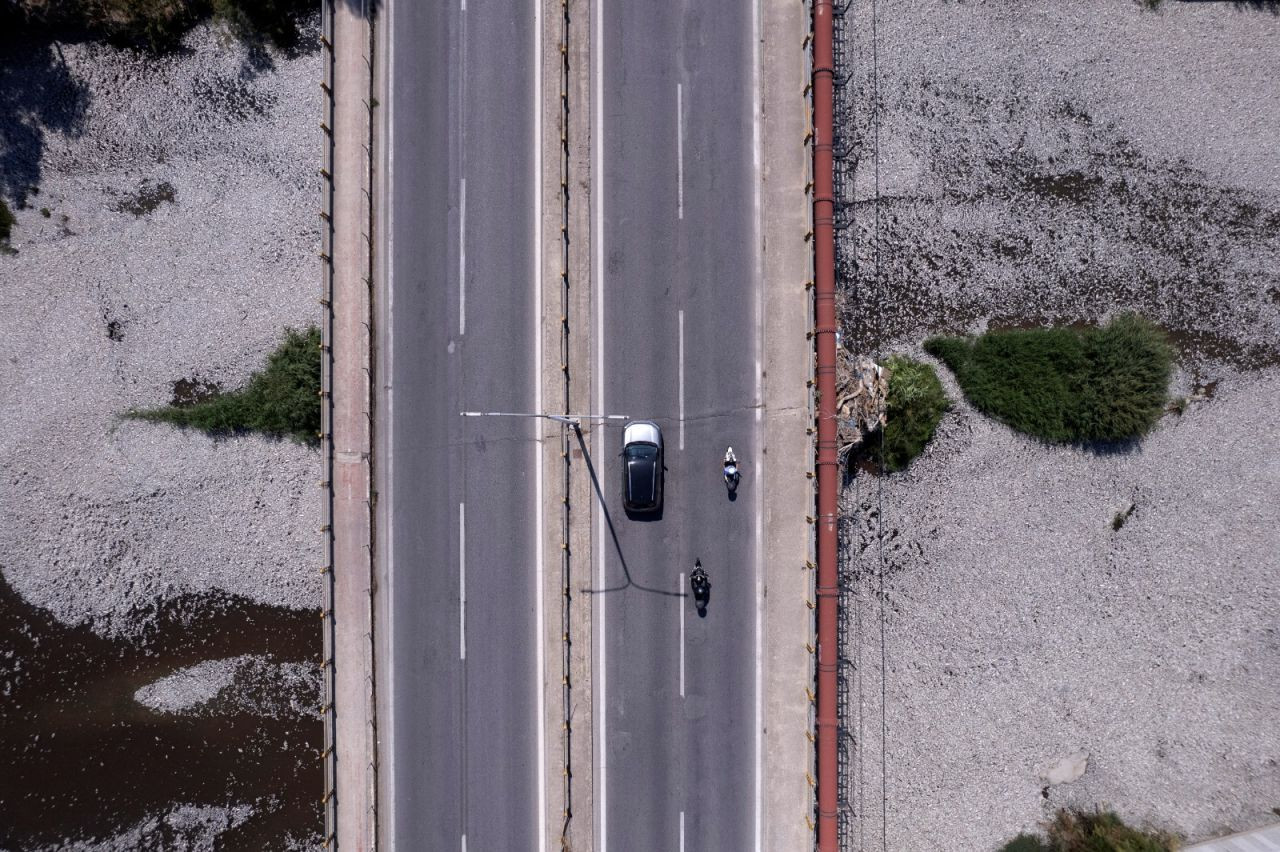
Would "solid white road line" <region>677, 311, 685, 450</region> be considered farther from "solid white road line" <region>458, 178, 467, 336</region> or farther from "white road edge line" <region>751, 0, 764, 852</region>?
"solid white road line" <region>458, 178, 467, 336</region>

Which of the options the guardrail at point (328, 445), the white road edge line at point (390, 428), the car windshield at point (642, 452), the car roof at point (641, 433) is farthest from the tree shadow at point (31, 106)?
the car windshield at point (642, 452)

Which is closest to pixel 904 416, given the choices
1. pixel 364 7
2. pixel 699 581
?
pixel 699 581

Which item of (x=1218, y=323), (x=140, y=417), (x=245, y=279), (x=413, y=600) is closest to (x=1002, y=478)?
(x=1218, y=323)

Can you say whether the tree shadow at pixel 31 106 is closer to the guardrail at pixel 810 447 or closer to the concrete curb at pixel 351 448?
the concrete curb at pixel 351 448

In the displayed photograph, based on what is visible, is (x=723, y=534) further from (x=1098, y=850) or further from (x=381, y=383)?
(x=1098, y=850)

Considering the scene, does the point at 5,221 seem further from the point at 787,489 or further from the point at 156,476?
the point at 787,489

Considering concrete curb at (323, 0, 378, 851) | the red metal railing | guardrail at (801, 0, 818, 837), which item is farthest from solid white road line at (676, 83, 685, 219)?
concrete curb at (323, 0, 378, 851)
